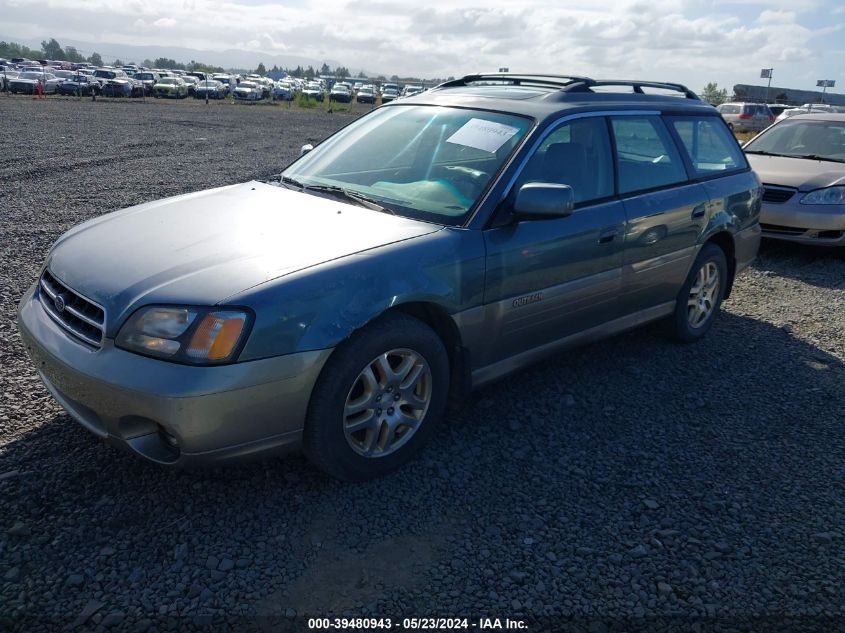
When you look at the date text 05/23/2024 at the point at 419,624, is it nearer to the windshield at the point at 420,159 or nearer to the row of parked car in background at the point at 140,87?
the windshield at the point at 420,159

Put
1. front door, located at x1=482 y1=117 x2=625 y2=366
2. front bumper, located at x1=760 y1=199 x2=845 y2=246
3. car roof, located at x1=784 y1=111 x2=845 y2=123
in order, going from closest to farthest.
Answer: front door, located at x1=482 y1=117 x2=625 y2=366 → front bumper, located at x1=760 y1=199 x2=845 y2=246 → car roof, located at x1=784 y1=111 x2=845 y2=123

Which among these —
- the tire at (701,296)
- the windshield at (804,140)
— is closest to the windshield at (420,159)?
the tire at (701,296)

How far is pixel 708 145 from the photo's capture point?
5.24 meters

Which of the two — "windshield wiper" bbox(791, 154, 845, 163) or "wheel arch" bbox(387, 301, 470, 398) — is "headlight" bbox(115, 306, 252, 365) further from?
"windshield wiper" bbox(791, 154, 845, 163)

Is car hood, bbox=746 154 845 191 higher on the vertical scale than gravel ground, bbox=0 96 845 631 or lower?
higher

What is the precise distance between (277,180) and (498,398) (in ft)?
6.18

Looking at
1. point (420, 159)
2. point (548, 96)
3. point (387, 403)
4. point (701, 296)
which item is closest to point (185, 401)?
point (387, 403)

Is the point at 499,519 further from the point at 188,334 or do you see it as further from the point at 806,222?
the point at 806,222

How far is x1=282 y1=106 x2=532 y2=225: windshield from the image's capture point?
3.63 meters

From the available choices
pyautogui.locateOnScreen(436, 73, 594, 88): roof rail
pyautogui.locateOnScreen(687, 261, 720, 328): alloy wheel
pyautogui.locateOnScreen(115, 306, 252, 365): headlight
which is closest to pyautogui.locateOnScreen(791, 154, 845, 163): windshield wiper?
pyautogui.locateOnScreen(687, 261, 720, 328): alloy wheel

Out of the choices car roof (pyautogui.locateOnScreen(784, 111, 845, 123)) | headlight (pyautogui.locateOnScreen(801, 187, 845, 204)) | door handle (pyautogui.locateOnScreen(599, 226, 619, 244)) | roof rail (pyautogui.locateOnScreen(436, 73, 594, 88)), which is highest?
roof rail (pyautogui.locateOnScreen(436, 73, 594, 88))

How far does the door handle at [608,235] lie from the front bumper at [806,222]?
174 inches

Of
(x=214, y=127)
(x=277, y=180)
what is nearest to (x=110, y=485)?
(x=277, y=180)

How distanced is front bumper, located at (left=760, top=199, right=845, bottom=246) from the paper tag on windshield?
4.97 meters
